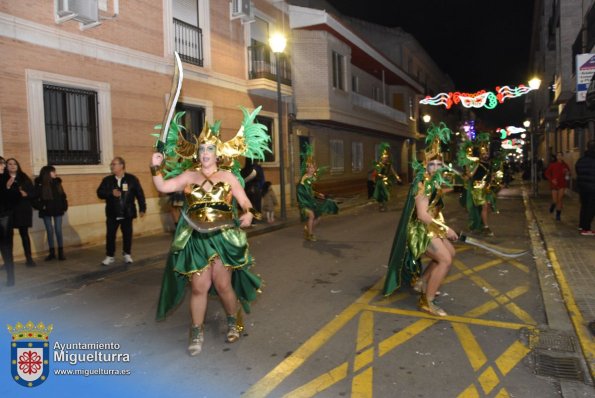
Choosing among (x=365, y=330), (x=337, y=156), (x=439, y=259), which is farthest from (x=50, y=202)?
(x=337, y=156)

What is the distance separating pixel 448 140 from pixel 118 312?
4.42 meters

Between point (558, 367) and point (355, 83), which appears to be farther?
point (355, 83)

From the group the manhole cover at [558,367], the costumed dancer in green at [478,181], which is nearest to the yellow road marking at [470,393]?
the manhole cover at [558,367]

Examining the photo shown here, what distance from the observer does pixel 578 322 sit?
4.90 m

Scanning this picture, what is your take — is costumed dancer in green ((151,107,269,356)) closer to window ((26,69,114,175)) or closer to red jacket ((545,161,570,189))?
window ((26,69,114,175))

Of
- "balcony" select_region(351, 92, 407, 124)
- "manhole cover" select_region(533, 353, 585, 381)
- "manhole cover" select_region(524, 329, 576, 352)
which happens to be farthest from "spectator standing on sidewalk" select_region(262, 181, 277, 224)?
"manhole cover" select_region(533, 353, 585, 381)

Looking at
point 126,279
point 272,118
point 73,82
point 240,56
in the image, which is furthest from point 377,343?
point 272,118

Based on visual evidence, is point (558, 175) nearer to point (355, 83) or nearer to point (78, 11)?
point (78, 11)

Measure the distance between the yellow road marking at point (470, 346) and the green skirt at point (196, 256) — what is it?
2.15m

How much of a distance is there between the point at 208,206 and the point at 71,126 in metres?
→ 7.48

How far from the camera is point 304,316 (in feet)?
17.4

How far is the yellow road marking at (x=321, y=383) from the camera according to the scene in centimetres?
352

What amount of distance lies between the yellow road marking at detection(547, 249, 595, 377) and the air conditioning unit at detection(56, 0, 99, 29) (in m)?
9.96

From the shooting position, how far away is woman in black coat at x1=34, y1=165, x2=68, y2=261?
8438 millimetres
